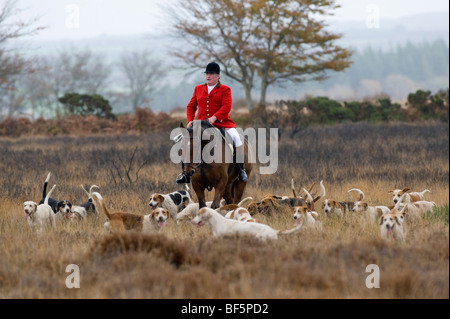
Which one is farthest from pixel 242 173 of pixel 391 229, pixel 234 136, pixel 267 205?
pixel 391 229

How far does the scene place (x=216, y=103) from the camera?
10664mm

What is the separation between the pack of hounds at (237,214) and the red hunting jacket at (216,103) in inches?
52.7

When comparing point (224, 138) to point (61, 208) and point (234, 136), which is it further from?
point (61, 208)

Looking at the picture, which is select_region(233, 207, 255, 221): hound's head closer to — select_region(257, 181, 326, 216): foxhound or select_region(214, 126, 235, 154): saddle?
select_region(257, 181, 326, 216): foxhound

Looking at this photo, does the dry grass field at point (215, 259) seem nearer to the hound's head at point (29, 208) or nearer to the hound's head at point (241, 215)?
the hound's head at point (29, 208)

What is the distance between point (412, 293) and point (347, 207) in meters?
4.06

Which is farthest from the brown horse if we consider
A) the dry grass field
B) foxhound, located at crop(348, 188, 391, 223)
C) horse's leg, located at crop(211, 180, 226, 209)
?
foxhound, located at crop(348, 188, 391, 223)

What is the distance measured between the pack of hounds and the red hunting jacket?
1339 mm

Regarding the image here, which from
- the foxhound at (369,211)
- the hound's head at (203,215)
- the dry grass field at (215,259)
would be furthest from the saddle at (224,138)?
the hound's head at (203,215)

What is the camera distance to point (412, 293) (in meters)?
5.87

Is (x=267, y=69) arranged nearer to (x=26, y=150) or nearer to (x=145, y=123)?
(x=145, y=123)

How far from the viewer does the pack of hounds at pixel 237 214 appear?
25.3 feet

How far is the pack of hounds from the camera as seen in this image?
771 cm
